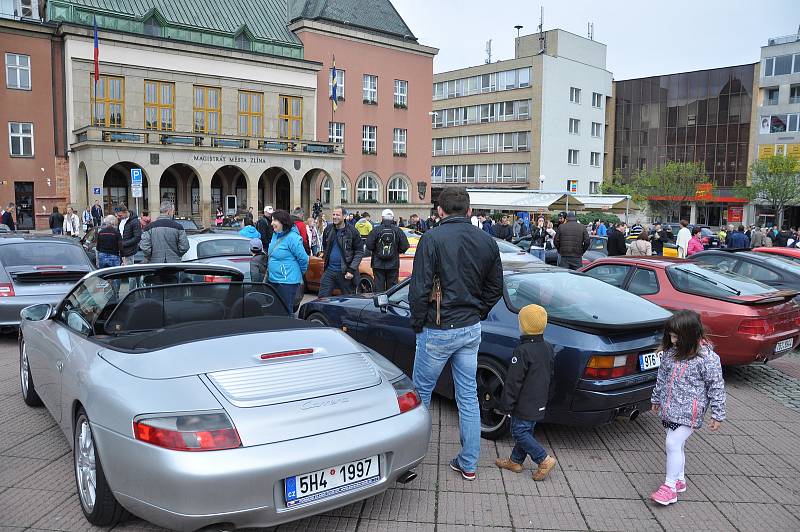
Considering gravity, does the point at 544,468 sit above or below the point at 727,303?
below

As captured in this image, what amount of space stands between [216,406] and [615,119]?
77.8 m

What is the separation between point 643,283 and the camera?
8211 mm

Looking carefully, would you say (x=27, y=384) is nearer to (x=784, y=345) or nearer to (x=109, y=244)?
(x=109, y=244)

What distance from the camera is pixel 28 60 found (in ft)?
113

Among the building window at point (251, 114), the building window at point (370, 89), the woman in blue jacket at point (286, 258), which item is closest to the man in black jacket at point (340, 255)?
the woman in blue jacket at point (286, 258)

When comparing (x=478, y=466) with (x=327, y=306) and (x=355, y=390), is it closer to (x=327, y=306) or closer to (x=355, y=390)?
(x=355, y=390)

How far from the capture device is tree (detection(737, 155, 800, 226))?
56531 mm

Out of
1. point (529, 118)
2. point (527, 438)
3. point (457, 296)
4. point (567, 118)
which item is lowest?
point (527, 438)

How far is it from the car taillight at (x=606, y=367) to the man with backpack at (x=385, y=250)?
6.07 meters

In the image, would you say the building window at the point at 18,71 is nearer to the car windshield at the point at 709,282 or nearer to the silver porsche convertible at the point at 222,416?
the silver porsche convertible at the point at 222,416

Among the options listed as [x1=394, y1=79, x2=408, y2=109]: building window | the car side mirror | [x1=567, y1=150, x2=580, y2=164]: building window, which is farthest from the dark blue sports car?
[x1=567, y1=150, x2=580, y2=164]: building window

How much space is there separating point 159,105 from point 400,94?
18176mm

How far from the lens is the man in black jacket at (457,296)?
4.36m

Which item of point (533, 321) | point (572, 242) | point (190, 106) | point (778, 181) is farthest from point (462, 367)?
point (778, 181)
